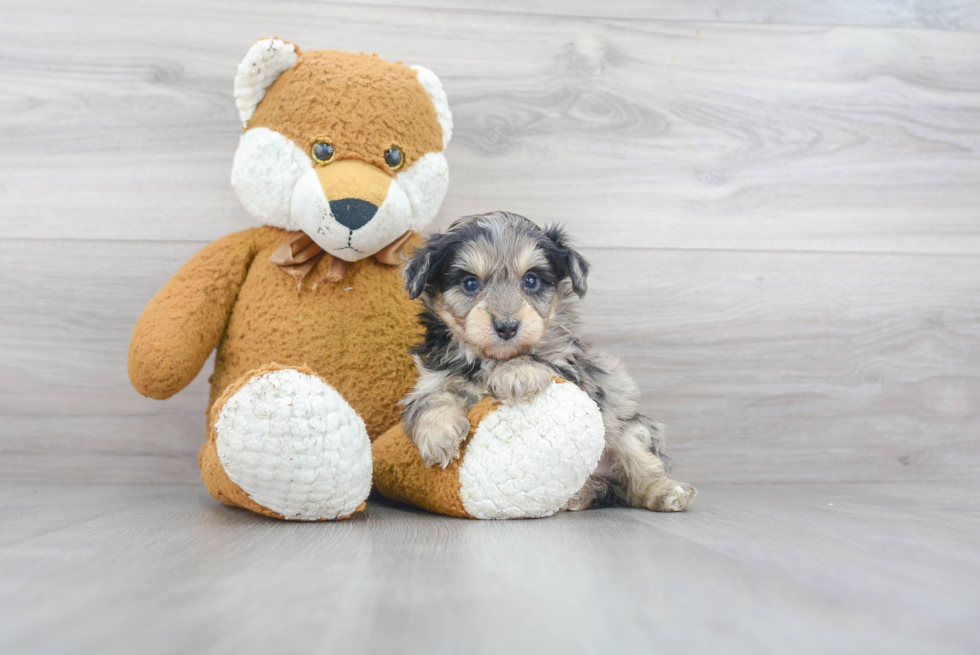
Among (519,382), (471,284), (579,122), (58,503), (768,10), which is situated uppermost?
(768,10)

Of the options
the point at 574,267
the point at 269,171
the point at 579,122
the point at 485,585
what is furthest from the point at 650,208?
the point at 485,585

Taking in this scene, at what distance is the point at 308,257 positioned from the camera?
1.47 meters

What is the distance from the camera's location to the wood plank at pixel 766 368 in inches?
71.1

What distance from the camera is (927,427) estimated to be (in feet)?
6.50

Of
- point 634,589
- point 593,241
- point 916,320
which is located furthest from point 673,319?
point 634,589

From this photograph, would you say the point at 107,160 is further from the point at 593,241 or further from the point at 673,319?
the point at 673,319

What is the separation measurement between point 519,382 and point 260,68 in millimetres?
854

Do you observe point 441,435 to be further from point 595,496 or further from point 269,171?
point 269,171

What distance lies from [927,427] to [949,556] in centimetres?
112

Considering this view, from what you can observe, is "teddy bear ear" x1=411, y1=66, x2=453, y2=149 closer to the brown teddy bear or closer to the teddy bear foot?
the brown teddy bear

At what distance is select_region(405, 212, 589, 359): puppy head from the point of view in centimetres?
122

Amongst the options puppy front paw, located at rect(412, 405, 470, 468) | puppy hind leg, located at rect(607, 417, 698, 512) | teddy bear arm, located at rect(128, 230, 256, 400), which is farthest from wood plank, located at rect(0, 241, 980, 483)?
puppy front paw, located at rect(412, 405, 470, 468)

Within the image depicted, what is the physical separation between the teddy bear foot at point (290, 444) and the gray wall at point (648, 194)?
819 millimetres

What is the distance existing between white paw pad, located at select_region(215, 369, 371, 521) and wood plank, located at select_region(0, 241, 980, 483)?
820mm
